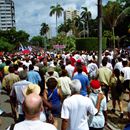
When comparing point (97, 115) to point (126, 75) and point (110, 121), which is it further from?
point (126, 75)

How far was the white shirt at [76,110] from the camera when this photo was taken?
290 inches

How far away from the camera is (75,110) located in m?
7.41

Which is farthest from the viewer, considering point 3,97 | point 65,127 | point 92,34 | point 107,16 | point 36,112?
point 92,34

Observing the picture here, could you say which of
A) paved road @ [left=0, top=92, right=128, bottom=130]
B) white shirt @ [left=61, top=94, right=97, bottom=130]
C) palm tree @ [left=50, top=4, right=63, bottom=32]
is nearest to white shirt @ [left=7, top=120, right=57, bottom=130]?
white shirt @ [left=61, top=94, right=97, bottom=130]

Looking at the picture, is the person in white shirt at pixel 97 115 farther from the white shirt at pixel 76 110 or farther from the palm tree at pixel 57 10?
the palm tree at pixel 57 10

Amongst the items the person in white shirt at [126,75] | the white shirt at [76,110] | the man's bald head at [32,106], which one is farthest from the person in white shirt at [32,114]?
the person in white shirt at [126,75]

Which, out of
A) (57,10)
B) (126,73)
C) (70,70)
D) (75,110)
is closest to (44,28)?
(57,10)

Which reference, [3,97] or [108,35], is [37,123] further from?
[108,35]

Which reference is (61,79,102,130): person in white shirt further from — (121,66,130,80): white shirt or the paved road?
(121,66,130,80): white shirt

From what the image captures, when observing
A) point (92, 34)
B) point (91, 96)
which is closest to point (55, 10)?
point (92, 34)

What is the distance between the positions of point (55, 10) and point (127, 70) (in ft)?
356

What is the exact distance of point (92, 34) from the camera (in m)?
121

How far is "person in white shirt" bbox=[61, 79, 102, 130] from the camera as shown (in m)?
7.37

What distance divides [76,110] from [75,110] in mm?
15
